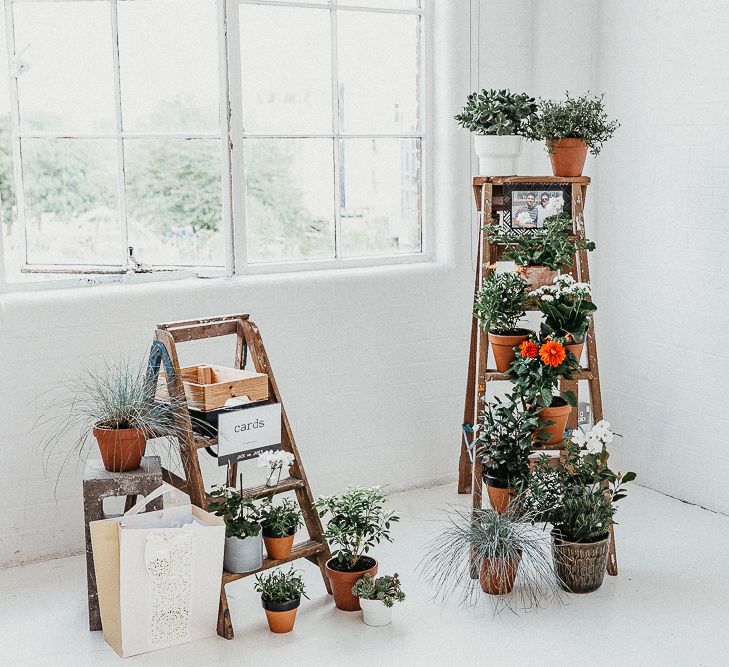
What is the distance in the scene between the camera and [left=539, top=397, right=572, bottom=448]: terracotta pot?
3.52m

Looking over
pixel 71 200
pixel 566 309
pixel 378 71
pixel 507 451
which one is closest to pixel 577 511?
pixel 507 451

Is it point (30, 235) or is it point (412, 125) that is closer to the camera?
point (30, 235)

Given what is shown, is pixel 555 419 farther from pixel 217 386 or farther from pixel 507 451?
pixel 217 386

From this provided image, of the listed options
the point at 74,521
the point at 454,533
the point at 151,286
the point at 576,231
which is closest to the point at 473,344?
the point at 576,231

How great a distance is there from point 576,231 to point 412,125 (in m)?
1.19

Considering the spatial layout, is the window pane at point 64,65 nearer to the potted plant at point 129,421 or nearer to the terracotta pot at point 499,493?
the potted plant at point 129,421

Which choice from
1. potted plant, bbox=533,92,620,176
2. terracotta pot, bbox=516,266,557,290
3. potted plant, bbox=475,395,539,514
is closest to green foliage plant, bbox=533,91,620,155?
potted plant, bbox=533,92,620,176

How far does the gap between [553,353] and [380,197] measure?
1.45 meters

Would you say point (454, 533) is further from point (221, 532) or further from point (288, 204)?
point (288, 204)

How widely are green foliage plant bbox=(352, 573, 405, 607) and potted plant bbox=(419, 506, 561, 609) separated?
9.7 inches

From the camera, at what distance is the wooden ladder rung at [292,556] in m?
3.22

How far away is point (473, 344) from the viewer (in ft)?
14.1

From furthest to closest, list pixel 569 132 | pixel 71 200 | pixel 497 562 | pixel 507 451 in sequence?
pixel 71 200 < pixel 569 132 < pixel 507 451 < pixel 497 562

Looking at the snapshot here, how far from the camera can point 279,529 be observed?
3307mm
